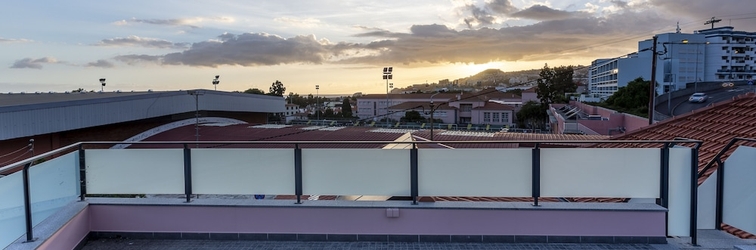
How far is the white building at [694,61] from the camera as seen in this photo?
7350 cm

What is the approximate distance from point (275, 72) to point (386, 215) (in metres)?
46.7

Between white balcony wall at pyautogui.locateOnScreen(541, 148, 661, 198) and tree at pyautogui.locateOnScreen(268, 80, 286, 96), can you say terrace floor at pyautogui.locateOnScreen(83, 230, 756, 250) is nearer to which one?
white balcony wall at pyautogui.locateOnScreen(541, 148, 661, 198)

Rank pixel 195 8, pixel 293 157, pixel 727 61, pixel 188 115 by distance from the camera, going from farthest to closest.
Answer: pixel 727 61 < pixel 188 115 < pixel 195 8 < pixel 293 157

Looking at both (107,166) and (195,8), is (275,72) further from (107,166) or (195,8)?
(107,166)

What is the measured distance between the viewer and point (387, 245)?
424 centimetres

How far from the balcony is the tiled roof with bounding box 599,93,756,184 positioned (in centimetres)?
204

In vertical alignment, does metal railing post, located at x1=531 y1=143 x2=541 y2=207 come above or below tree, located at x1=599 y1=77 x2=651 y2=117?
below

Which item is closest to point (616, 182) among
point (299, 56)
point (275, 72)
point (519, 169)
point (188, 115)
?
point (519, 169)

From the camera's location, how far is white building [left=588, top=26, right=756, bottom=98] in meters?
73.5

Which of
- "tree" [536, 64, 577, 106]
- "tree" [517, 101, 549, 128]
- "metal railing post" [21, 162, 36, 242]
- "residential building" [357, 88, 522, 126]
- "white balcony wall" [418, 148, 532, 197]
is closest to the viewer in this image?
"metal railing post" [21, 162, 36, 242]

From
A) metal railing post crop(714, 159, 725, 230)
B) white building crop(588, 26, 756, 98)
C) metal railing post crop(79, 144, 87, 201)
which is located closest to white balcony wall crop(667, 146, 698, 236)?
metal railing post crop(714, 159, 725, 230)

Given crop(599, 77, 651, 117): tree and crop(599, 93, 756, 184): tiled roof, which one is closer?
crop(599, 93, 756, 184): tiled roof

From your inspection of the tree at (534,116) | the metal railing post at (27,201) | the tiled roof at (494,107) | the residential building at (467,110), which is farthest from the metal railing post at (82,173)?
the tiled roof at (494,107)

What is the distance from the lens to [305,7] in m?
17.6
